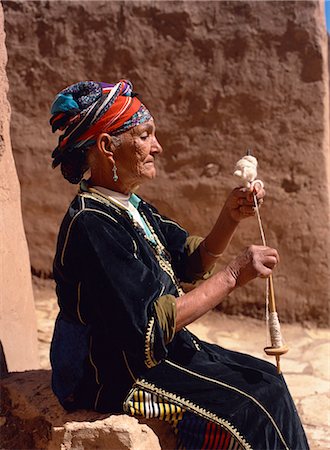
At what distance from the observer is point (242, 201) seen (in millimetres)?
2615

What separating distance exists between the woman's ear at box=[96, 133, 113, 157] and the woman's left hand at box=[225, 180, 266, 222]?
58 cm

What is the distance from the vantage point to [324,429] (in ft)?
10.5

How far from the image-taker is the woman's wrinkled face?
2340 millimetres

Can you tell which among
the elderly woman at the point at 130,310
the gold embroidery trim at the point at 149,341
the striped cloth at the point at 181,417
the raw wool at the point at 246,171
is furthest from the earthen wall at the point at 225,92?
the gold embroidery trim at the point at 149,341

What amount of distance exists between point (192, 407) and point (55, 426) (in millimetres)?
520

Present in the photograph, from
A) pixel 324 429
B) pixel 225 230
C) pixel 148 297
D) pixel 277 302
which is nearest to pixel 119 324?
pixel 148 297

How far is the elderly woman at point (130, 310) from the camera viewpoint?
2.12m

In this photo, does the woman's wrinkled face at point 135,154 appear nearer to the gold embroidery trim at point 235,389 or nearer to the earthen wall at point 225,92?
the gold embroidery trim at point 235,389

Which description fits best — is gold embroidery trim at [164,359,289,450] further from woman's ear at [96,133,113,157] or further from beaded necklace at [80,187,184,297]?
woman's ear at [96,133,113,157]

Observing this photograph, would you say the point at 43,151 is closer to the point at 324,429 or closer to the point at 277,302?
the point at 277,302

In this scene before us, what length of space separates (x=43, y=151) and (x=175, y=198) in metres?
1.22

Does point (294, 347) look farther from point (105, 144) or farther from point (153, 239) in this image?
point (105, 144)

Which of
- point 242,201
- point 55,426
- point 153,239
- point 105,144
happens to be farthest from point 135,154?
point 55,426

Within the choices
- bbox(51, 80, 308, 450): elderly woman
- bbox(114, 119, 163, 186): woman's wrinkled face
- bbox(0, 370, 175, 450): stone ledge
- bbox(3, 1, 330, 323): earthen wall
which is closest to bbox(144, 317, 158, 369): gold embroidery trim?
bbox(51, 80, 308, 450): elderly woman
